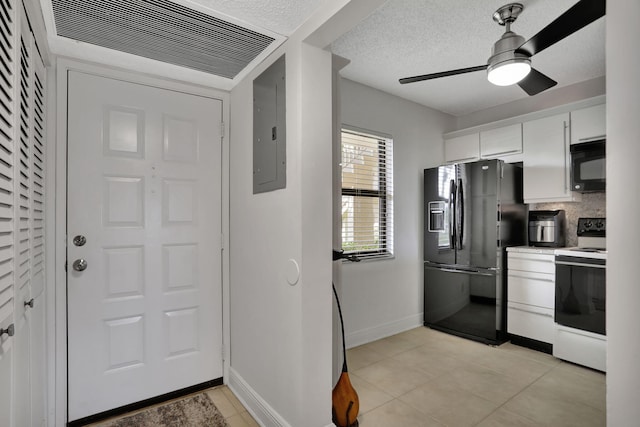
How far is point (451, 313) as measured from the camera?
11.8ft

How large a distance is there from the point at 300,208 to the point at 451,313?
2703 millimetres

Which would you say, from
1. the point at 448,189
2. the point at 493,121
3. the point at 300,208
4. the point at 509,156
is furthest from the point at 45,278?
the point at 493,121

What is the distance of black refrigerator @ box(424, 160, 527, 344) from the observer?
3307 millimetres

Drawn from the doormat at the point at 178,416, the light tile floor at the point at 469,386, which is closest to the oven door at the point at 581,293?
the light tile floor at the point at 469,386

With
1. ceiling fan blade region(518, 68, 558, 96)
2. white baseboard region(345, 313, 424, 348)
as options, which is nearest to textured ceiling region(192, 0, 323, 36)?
ceiling fan blade region(518, 68, 558, 96)

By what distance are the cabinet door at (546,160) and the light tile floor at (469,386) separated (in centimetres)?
157

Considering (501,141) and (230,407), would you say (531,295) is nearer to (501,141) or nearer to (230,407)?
(501,141)

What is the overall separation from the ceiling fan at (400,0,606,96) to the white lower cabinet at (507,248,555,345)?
65.0 inches

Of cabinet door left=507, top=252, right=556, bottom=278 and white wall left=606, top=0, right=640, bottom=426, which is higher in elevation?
white wall left=606, top=0, right=640, bottom=426

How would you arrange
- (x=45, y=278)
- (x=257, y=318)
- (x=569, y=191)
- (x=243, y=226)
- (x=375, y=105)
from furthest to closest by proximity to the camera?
(x=375, y=105) → (x=569, y=191) → (x=243, y=226) → (x=257, y=318) → (x=45, y=278)

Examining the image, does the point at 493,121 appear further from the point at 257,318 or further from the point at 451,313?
the point at 257,318

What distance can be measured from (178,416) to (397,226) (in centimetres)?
262

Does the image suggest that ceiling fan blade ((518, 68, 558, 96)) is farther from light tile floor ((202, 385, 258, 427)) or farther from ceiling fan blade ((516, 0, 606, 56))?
light tile floor ((202, 385, 258, 427))

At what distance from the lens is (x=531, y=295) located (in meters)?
3.20
